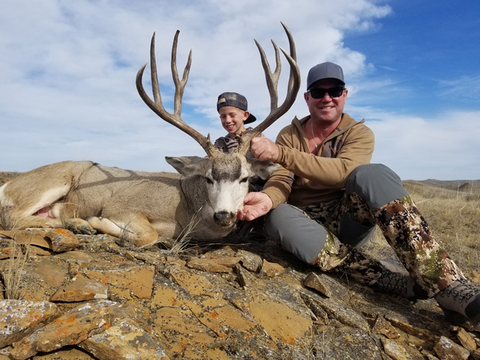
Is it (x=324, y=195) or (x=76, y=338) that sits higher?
(x=324, y=195)

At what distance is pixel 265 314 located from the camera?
3008 mm

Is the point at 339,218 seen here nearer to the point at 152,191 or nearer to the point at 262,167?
the point at 262,167

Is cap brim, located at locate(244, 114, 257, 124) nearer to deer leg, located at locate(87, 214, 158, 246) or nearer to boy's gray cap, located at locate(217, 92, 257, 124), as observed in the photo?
boy's gray cap, located at locate(217, 92, 257, 124)

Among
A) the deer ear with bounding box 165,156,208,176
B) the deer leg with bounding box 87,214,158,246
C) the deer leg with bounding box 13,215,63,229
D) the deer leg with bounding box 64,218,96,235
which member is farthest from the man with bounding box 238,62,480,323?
the deer leg with bounding box 13,215,63,229

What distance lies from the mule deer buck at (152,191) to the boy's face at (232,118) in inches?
61.2

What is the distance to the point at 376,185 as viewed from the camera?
385cm

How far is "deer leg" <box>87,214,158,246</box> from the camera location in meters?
4.60

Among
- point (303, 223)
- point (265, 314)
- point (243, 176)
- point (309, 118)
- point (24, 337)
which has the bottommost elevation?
point (265, 314)

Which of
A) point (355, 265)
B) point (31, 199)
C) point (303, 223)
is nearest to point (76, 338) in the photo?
point (303, 223)

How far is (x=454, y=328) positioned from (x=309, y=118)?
10.5 feet

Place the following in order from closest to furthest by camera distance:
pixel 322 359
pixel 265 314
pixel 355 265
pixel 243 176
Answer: pixel 322 359
pixel 265 314
pixel 355 265
pixel 243 176

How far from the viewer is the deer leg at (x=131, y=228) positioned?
4.60 meters

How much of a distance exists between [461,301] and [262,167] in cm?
279

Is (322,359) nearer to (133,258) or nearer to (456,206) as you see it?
(133,258)
